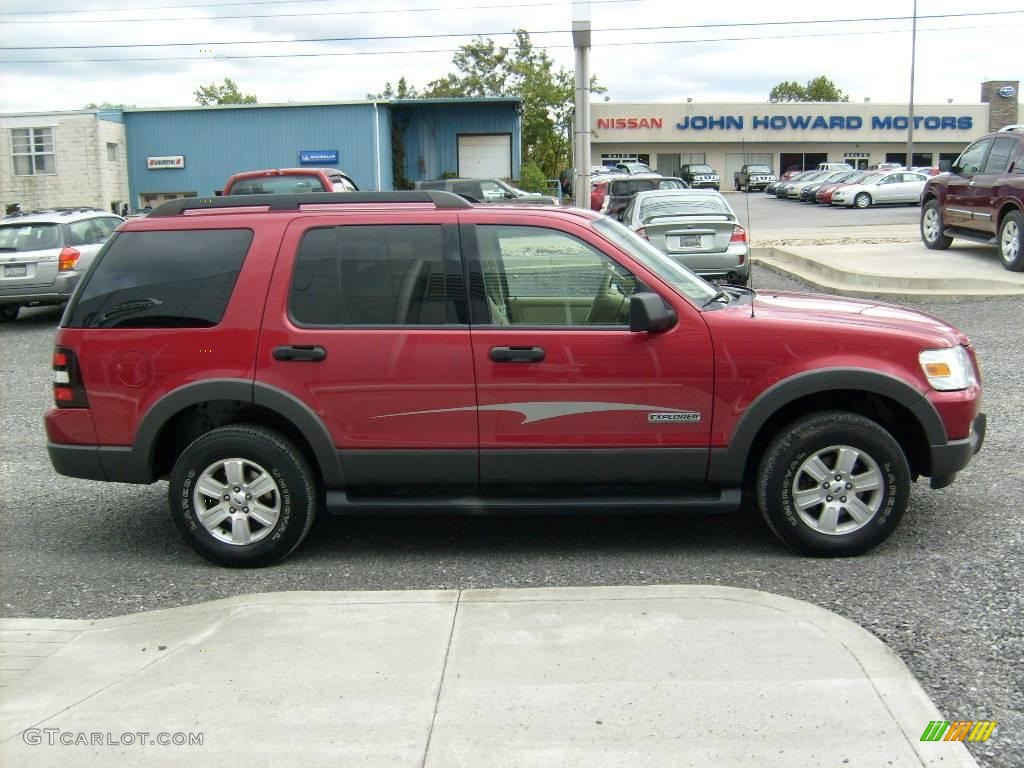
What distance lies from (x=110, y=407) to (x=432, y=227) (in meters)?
1.90

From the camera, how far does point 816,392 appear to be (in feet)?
16.9

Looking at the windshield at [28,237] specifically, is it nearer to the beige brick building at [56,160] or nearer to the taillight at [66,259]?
the taillight at [66,259]

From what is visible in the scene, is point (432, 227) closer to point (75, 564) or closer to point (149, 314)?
point (149, 314)

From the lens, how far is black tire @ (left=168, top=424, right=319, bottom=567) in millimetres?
5266

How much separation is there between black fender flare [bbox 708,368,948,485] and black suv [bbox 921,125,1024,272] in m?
11.0

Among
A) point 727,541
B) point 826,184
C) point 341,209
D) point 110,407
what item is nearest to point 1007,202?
point 727,541

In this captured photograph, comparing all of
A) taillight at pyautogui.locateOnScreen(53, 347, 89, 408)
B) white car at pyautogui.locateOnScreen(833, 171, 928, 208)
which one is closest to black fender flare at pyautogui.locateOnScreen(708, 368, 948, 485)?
taillight at pyautogui.locateOnScreen(53, 347, 89, 408)

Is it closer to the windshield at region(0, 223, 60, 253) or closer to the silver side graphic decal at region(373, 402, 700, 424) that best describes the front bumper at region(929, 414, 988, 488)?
the silver side graphic decal at region(373, 402, 700, 424)

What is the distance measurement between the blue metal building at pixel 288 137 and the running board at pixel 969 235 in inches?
860

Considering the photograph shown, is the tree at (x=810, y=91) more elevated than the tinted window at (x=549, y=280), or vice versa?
the tree at (x=810, y=91)

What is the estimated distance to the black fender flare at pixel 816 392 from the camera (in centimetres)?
507

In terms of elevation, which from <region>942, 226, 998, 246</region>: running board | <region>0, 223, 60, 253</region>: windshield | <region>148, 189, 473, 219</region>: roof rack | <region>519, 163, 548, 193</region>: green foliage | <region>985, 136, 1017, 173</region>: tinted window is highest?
<region>519, 163, 548, 193</region>: green foliage

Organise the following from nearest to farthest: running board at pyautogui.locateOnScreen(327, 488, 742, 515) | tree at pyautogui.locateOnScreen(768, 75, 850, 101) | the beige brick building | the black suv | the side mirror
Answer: the side mirror → running board at pyautogui.locateOnScreen(327, 488, 742, 515) → the black suv → the beige brick building → tree at pyautogui.locateOnScreen(768, 75, 850, 101)

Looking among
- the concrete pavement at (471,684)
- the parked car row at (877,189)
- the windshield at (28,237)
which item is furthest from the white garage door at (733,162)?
the concrete pavement at (471,684)
